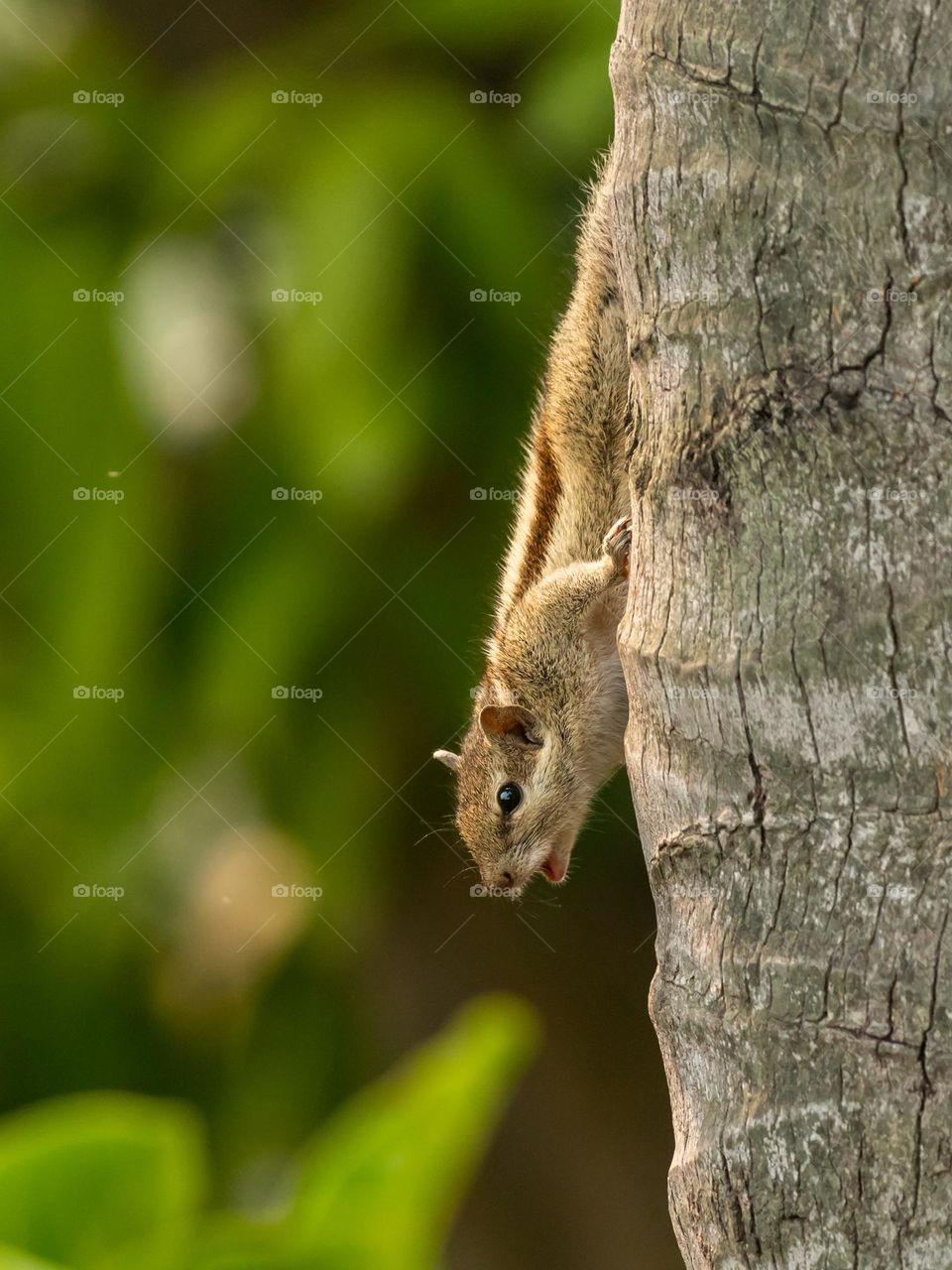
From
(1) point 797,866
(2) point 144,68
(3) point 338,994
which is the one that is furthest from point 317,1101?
(1) point 797,866

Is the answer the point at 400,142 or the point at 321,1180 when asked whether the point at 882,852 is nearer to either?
the point at 321,1180

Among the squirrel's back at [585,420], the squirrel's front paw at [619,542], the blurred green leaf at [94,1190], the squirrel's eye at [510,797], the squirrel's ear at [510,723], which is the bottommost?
the blurred green leaf at [94,1190]

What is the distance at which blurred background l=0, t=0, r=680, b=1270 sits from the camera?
16.4ft

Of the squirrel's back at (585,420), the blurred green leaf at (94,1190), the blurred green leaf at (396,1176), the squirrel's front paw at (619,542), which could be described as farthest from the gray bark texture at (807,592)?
the blurred green leaf at (94,1190)

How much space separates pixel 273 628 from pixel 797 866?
3689 millimetres

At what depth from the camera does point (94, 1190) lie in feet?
10.9

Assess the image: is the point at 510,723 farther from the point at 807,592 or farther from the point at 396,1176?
the point at 807,592

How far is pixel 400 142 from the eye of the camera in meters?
4.93

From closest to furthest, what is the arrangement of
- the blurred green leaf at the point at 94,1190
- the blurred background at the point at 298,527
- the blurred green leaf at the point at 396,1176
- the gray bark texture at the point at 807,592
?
the gray bark texture at the point at 807,592
the blurred green leaf at the point at 396,1176
the blurred green leaf at the point at 94,1190
the blurred background at the point at 298,527

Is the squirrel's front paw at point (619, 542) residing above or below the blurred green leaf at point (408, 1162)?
above

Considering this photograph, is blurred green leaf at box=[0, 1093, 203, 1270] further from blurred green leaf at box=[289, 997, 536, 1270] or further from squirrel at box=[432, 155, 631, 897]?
squirrel at box=[432, 155, 631, 897]

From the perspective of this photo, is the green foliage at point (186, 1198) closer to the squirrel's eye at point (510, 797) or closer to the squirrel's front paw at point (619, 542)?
the squirrel's eye at point (510, 797)

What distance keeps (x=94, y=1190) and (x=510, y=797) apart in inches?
46.9

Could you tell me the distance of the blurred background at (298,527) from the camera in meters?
4.99
